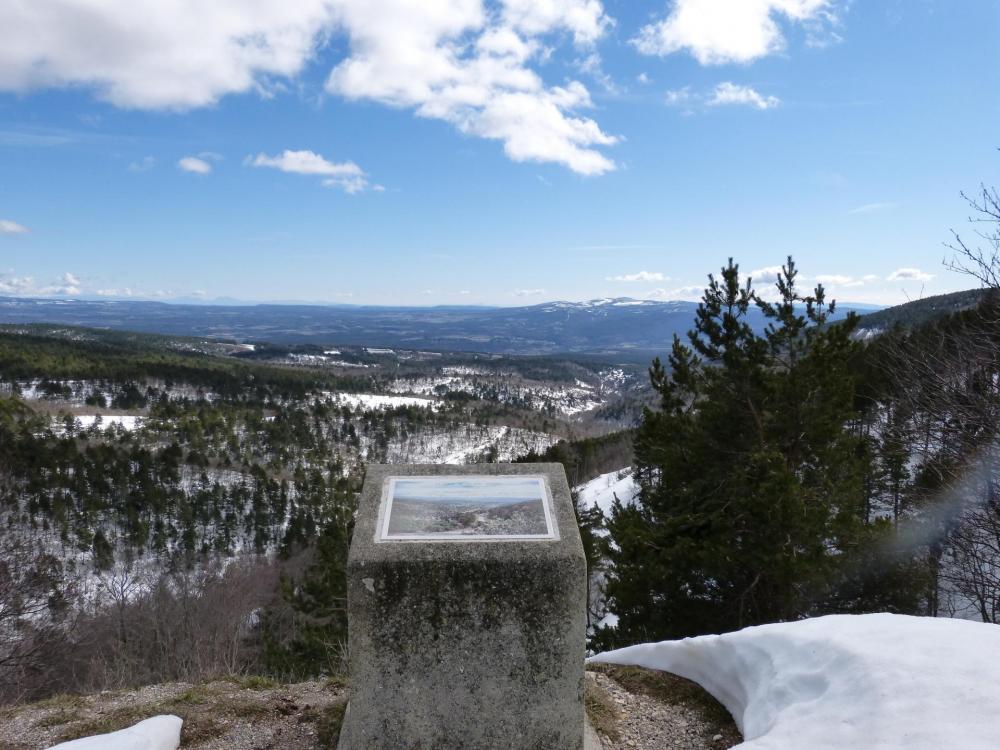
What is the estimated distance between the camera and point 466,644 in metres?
4.21

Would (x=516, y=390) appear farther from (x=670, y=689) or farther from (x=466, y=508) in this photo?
(x=466, y=508)

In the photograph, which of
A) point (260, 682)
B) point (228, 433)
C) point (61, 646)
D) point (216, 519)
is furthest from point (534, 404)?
point (260, 682)

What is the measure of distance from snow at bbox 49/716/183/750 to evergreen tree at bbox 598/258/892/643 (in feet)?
25.7

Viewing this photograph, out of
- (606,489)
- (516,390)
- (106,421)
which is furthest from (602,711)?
(516,390)

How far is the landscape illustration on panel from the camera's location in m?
4.38

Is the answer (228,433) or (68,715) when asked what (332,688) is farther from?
(228,433)

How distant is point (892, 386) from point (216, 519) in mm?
65518

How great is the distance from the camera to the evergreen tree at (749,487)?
33.0 feet

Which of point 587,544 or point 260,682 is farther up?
point 260,682

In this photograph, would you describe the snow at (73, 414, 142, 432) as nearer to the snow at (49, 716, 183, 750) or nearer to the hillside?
the hillside

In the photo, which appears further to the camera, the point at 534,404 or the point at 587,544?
the point at 534,404

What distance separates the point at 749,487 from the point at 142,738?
9131mm

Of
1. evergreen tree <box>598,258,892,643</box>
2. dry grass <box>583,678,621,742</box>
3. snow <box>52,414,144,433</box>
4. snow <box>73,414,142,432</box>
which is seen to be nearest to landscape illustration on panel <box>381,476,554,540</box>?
dry grass <box>583,678,621,742</box>

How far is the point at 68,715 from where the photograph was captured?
18.4 feet
